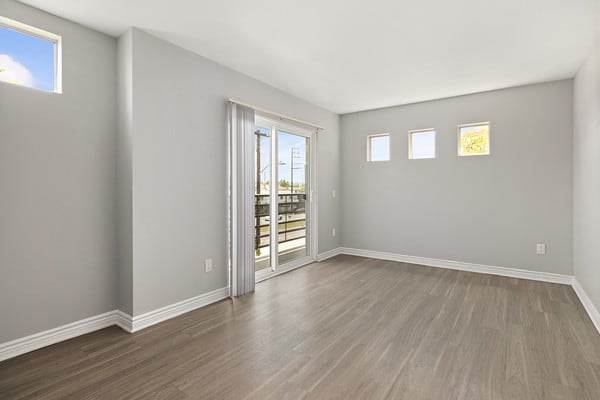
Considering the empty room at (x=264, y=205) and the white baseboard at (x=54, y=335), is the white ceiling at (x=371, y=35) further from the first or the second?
the white baseboard at (x=54, y=335)

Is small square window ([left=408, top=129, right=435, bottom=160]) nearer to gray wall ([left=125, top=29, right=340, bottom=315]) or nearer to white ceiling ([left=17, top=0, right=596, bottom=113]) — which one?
white ceiling ([left=17, top=0, right=596, bottom=113])

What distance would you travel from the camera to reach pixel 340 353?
230cm

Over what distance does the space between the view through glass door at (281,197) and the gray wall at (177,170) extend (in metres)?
0.72

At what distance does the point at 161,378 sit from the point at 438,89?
14.9ft

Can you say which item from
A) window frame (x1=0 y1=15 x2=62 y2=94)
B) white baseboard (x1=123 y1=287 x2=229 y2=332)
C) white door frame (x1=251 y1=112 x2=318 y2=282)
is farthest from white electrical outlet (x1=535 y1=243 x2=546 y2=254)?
window frame (x1=0 y1=15 x2=62 y2=94)

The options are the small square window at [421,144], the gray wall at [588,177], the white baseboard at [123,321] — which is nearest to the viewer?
the white baseboard at [123,321]

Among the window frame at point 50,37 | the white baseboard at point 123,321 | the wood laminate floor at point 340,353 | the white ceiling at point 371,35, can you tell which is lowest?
the wood laminate floor at point 340,353

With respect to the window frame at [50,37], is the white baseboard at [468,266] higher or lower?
lower

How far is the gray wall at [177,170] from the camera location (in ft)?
9.00

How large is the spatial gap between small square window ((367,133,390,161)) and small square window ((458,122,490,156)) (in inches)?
45.0

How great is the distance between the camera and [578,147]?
140 inches

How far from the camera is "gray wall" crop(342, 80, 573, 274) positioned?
3.97 m

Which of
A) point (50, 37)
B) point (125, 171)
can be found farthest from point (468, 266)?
point (50, 37)

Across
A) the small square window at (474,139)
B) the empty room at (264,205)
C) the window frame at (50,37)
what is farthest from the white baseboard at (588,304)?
the window frame at (50,37)
